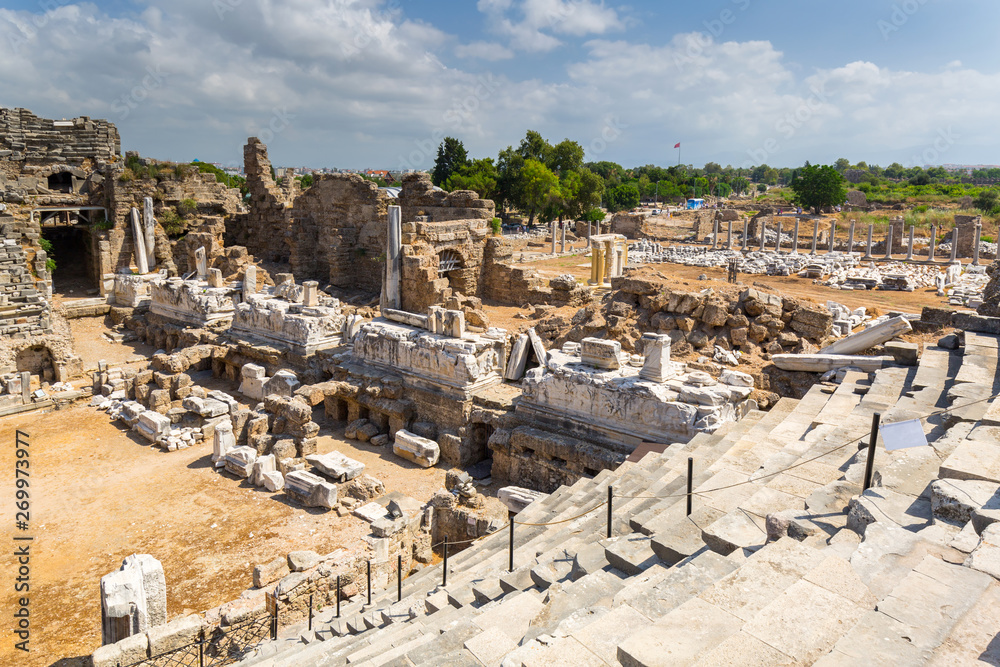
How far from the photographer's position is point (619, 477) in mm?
7520

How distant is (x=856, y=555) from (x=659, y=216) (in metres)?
55.2

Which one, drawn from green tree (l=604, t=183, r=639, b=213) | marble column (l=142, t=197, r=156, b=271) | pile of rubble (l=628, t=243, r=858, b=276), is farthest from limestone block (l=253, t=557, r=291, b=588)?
green tree (l=604, t=183, r=639, b=213)

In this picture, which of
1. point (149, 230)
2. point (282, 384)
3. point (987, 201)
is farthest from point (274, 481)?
point (987, 201)

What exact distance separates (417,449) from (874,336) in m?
7.80

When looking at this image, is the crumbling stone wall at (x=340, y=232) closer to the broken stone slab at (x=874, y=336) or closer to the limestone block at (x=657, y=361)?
the limestone block at (x=657, y=361)

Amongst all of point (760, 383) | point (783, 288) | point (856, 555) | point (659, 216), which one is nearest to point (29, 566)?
point (856, 555)

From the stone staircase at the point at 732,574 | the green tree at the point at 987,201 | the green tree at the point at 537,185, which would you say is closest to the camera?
the stone staircase at the point at 732,574

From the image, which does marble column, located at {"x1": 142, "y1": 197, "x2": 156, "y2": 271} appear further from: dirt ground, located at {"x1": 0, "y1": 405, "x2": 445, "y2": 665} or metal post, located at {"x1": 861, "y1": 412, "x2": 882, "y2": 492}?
metal post, located at {"x1": 861, "y1": 412, "x2": 882, "y2": 492}

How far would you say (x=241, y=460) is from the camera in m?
10.4

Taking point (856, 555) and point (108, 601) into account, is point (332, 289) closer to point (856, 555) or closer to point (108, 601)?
point (108, 601)

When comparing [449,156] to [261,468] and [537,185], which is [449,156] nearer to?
[537,185]

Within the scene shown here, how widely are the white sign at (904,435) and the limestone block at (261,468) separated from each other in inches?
344

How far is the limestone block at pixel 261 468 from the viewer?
10.2 meters

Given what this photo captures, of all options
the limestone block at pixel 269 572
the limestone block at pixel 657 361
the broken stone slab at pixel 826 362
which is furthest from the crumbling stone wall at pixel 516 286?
the limestone block at pixel 269 572
